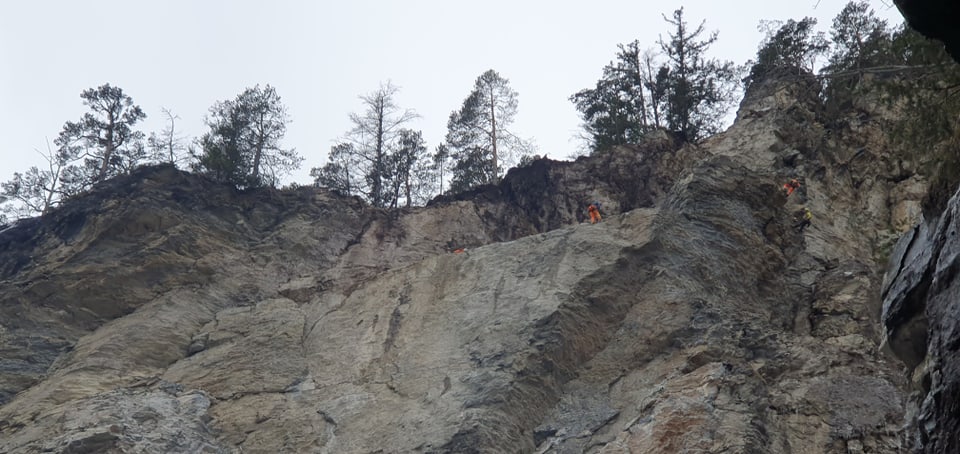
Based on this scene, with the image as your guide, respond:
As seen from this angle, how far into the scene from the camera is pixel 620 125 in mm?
29438

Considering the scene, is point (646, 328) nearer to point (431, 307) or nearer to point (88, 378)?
point (431, 307)

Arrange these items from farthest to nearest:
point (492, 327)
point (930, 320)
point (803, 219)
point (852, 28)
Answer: point (852, 28), point (803, 219), point (492, 327), point (930, 320)

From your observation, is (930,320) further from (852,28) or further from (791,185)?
(852,28)

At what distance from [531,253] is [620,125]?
45.7 feet

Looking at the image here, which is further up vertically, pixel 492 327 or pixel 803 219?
pixel 803 219

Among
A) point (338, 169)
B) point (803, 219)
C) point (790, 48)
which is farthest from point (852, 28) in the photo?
point (338, 169)

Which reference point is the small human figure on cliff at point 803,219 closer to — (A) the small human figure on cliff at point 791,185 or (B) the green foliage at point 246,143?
(A) the small human figure on cliff at point 791,185

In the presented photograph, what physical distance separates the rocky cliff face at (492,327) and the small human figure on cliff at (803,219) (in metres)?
0.27

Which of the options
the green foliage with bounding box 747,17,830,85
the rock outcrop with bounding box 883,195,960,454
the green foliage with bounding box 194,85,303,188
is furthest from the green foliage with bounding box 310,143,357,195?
the rock outcrop with bounding box 883,195,960,454

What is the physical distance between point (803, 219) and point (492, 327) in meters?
8.52

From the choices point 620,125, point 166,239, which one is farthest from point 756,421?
point 620,125

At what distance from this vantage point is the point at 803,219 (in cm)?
1892

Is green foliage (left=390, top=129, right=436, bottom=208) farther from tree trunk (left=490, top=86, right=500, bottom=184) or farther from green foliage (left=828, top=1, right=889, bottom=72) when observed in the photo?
green foliage (left=828, top=1, right=889, bottom=72)

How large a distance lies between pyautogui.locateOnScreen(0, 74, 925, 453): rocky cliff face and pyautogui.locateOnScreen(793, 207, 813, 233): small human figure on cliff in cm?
27
